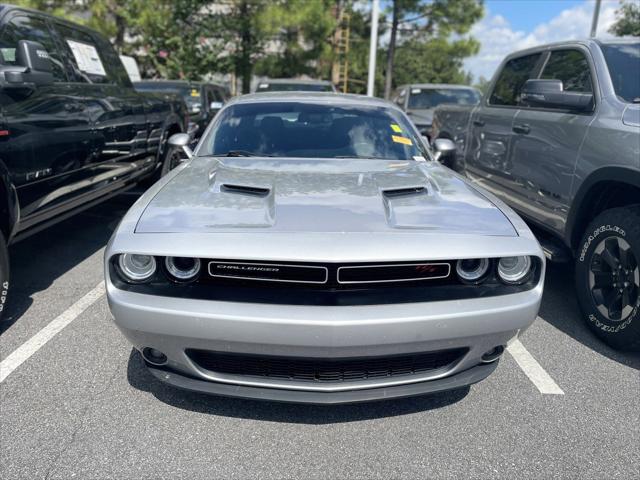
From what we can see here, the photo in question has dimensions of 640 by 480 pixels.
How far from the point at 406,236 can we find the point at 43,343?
2.36m

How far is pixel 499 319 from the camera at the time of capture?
7.32ft

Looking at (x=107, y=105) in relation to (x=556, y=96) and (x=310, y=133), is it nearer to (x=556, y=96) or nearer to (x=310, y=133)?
(x=310, y=133)

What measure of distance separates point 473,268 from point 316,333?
2.69 ft

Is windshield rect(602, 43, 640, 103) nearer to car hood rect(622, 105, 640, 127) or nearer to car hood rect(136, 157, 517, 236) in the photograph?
car hood rect(622, 105, 640, 127)

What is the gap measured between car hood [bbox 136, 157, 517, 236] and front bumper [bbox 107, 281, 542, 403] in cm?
34

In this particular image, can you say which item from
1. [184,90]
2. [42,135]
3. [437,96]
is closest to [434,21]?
[437,96]

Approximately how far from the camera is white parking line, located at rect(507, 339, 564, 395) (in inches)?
112

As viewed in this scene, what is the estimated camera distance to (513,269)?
238cm

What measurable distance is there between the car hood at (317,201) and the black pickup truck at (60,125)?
1.13m

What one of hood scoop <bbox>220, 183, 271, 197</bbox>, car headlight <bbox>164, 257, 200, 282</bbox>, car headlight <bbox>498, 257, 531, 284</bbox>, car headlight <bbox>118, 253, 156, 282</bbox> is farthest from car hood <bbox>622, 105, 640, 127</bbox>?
car headlight <bbox>118, 253, 156, 282</bbox>

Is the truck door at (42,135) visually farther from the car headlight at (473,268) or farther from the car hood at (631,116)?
the car hood at (631,116)

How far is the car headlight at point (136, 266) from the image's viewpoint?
7.36 feet

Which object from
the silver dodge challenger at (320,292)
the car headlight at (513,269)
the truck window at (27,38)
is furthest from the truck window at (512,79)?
the truck window at (27,38)

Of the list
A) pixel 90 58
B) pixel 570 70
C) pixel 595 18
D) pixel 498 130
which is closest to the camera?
pixel 570 70
